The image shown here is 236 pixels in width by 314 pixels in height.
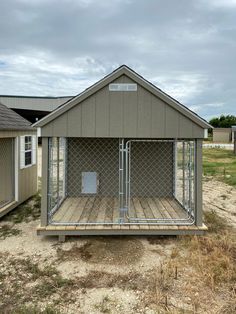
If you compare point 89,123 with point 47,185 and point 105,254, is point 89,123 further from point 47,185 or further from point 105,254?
point 105,254

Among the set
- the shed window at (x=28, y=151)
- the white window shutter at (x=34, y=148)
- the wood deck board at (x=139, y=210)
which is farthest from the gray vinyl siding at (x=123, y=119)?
the white window shutter at (x=34, y=148)

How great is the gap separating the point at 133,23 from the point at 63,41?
4469 mm

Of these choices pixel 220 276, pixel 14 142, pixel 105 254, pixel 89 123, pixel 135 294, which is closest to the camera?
pixel 135 294

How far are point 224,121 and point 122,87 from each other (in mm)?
65065

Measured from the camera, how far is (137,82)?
17.0ft

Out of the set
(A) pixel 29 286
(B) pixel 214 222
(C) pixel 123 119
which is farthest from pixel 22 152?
(B) pixel 214 222

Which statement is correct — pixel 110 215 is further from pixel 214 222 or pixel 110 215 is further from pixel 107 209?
pixel 214 222

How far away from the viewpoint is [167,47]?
13234 millimetres

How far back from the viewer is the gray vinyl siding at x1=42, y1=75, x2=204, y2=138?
512 cm

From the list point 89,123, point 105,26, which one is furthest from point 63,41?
point 89,123

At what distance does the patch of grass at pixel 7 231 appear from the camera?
552cm

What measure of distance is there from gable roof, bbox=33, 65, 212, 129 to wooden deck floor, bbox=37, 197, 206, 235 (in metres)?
1.86

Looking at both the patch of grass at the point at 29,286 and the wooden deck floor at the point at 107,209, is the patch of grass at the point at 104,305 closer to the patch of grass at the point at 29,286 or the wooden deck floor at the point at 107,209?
the patch of grass at the point at 29,286

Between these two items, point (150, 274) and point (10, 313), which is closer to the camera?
point (10, 313)
